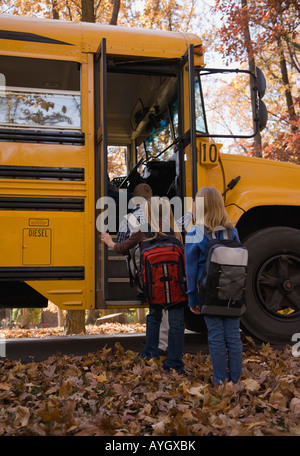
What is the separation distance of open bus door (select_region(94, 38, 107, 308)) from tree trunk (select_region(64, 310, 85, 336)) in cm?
390

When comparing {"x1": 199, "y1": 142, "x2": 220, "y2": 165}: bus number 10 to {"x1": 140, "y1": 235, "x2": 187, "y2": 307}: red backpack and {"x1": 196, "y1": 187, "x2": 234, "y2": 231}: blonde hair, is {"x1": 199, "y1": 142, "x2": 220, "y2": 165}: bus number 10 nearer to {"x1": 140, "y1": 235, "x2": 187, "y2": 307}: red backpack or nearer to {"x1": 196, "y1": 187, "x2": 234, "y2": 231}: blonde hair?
{"x1": 140, "y1": 235, "x2": 187, "y2": 307}: red backpack

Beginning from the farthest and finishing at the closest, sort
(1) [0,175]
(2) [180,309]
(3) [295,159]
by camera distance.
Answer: (3) [295,159]
(1) [0,175]
(2) [180,309]

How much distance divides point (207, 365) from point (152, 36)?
9.24ft

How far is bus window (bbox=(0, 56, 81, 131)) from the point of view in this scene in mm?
4152

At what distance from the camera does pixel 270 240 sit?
444 centimetres

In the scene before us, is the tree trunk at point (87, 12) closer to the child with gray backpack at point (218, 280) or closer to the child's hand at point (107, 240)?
the child's hand at point (107, 240)

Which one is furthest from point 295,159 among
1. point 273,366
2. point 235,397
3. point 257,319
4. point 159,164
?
point 235,397

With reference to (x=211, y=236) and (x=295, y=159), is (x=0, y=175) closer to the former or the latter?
(x=211, y=236)

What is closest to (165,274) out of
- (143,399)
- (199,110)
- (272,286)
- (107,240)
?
(107,240)

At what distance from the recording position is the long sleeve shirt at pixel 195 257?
3119mm

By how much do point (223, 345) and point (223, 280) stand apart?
403 millimetres

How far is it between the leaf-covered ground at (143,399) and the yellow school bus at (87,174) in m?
0.65

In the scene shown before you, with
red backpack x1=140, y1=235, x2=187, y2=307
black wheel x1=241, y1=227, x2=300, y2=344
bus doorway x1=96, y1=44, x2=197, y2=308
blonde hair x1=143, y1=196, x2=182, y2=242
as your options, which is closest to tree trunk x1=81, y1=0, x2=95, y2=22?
bus doorway x1=96, y1=44, x2=197, y2=308

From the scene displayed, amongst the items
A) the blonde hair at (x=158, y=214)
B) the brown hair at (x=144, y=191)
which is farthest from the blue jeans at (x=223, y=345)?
the brown hair at (x=144, y=191)
